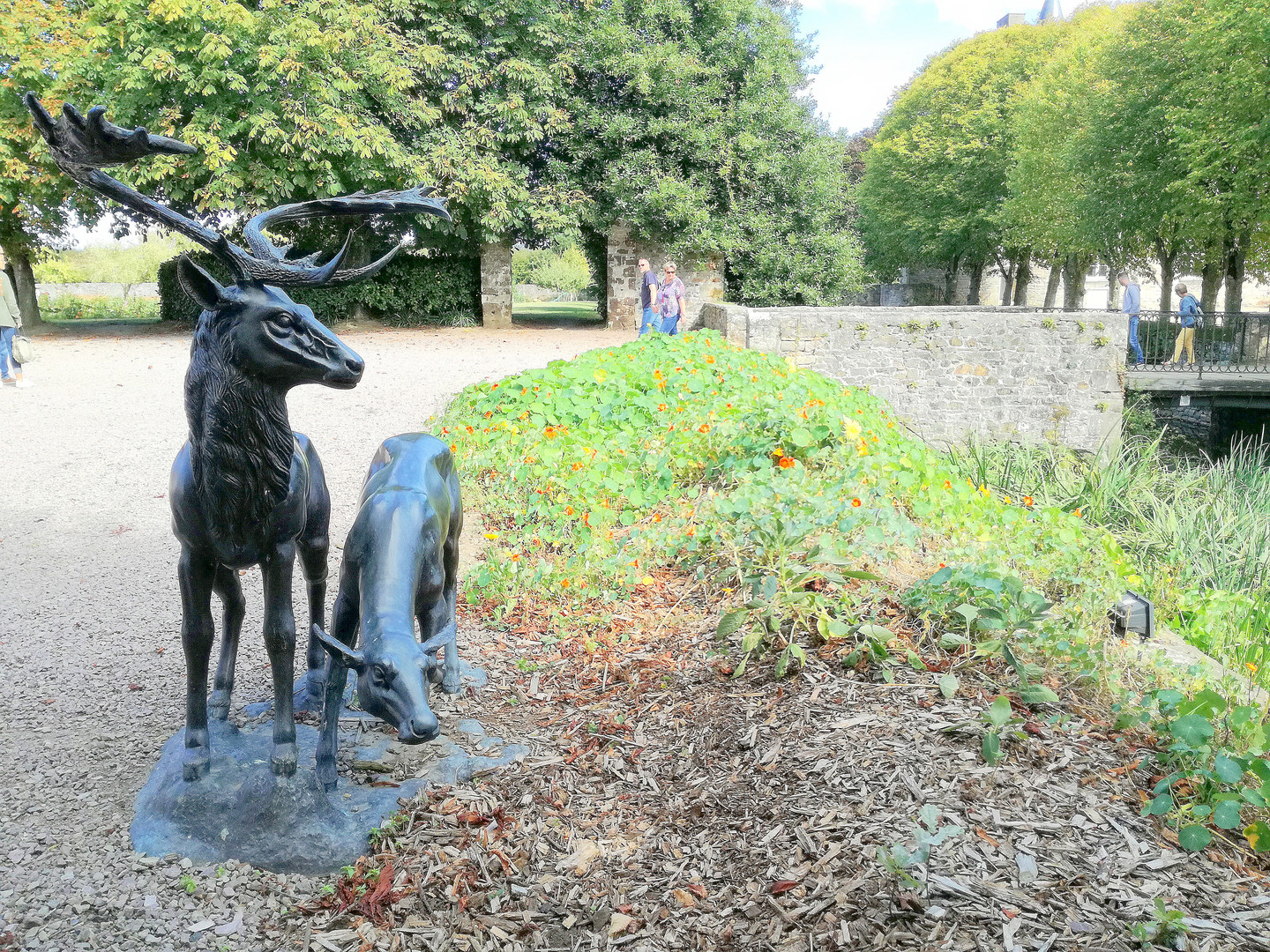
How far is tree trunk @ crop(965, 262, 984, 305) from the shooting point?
126ft

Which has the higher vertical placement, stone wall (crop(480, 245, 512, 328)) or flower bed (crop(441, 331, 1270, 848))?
stone wall (crop(480, 245, 512, 328))

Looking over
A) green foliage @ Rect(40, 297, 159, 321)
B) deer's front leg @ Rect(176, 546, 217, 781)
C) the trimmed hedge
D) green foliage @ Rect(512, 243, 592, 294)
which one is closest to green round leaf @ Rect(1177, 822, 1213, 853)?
deer's front leg @ Rect(176, 546, 217, 781)

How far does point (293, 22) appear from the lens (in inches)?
682

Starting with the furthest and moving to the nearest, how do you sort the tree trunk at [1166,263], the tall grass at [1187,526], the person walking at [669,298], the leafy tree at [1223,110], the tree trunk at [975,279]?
the tree trunk at [975,279]
the tree trunk at [1166,263]
the leafy tree at [1223,110]
the person walking at [669,298]
the tall grass at [1187,526]

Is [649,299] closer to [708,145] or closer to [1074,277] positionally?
[708,145]

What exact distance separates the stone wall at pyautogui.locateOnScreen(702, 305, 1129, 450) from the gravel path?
5.95 meters

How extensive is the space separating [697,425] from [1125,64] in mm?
21136

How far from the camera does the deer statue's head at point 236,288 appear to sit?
108 inches

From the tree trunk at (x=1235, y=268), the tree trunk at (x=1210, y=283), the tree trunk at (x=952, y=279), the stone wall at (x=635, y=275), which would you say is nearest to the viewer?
the tree trunk at (x=1235, y=268)

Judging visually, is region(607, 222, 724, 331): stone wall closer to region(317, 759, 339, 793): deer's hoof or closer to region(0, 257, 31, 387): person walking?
region(0, 257, 31, 387): person walking

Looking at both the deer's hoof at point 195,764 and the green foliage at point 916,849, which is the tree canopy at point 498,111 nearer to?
the deer's hoof at point 195,764

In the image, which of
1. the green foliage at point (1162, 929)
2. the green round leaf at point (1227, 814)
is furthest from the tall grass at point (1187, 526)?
the green foliage at point (1162, 929)

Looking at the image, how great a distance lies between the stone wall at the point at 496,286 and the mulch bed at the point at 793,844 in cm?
2060

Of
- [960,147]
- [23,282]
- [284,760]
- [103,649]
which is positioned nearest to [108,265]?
[23,282]
